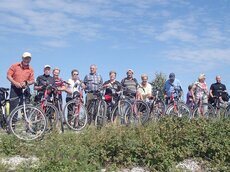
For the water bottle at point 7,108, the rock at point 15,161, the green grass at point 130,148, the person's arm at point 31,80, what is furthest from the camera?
the water bottle at point 7,108

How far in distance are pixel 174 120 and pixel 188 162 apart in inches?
57.3

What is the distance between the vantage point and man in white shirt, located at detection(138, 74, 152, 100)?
40.2 ft

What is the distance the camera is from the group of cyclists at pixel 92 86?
9.84 meters

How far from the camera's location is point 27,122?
8844 millimetres

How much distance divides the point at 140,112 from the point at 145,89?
49.1 inches

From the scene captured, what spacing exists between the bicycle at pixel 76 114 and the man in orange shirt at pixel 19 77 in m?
1.35

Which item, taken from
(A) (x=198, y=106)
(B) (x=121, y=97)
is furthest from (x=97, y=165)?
(A) (x=198, y=106)

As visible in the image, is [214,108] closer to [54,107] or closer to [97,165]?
[54,107]

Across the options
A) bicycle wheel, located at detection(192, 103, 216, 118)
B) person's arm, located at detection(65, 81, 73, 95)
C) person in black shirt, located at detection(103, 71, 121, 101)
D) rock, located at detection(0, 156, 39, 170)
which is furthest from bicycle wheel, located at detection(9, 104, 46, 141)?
bicycle wheel, located at detection(192, 103, 216, 118)

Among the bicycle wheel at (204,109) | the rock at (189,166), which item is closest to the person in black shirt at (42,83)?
the rock at (189,166)

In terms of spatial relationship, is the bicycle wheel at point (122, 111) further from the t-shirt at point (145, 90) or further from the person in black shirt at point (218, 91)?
the person in black shirt at point (218, 91)

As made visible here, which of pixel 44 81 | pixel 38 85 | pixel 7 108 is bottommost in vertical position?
pixel 7 108

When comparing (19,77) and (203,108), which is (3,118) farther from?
(203,108)

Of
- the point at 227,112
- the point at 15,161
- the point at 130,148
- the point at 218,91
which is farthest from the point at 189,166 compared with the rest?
the point at 218,91
